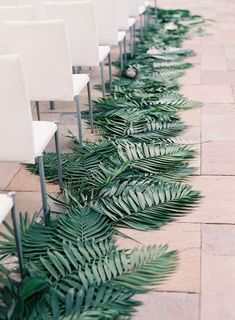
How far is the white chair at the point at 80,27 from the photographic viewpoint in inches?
159

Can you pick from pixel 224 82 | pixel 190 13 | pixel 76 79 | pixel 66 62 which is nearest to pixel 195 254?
pixel 66 62

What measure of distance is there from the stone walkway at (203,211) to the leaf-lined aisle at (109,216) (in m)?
0.07

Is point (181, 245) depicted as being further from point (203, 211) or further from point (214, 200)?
point (214, 200)

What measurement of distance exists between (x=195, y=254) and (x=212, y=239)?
0.17 metres

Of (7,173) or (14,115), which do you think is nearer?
(14,115)

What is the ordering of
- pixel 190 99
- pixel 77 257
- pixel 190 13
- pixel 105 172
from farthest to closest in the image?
pixel 190 13 → pixel 190 99 → pixel 105 172 → pixel 77 257

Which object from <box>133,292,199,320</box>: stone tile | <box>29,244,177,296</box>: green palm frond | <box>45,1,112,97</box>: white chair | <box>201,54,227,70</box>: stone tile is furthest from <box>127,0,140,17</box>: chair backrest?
<box>133,292,199,320</box>: stone tile

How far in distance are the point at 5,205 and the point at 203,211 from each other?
4.00 ft

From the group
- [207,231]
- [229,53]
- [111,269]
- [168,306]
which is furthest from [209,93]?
[168,306]

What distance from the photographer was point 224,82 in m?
5.41

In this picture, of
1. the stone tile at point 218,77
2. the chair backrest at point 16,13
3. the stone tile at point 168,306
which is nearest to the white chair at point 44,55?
the chair backrest at point 16,13

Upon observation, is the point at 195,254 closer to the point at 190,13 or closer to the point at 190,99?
the point at 190,99

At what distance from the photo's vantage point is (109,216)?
9.53 ft

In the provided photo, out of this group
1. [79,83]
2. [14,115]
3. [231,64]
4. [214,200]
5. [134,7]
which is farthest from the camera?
[134,7]
